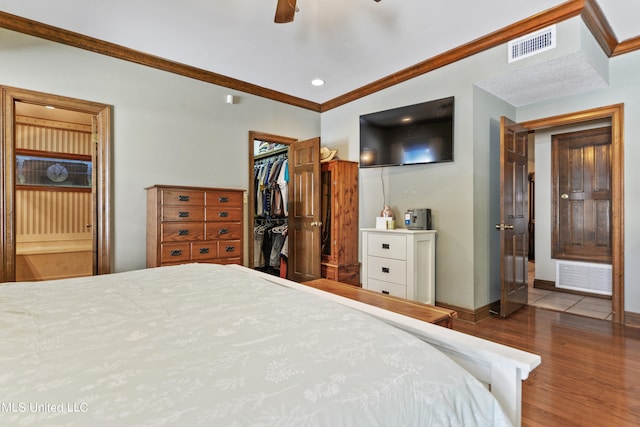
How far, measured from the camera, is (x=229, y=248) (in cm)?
317

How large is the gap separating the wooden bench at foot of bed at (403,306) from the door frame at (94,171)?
7.01ft

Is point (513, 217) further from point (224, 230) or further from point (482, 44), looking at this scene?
point (224, 230)

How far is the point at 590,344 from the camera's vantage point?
2.48m

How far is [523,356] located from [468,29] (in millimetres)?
2804

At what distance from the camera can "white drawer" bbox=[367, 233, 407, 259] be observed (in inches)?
124

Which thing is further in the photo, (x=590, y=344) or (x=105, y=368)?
(x=590, y=344)

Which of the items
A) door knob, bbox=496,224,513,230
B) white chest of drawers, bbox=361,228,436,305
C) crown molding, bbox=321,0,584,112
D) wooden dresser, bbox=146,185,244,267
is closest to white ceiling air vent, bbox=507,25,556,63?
crown molding, bbox=321,0,584,112

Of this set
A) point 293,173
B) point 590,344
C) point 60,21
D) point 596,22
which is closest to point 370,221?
point 293,173

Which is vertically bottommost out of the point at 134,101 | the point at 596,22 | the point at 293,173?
the point at 293,173

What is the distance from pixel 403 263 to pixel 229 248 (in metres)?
1.71

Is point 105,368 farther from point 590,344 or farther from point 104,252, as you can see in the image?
point 590,344

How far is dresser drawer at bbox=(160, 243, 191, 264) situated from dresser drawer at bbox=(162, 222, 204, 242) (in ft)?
0.18

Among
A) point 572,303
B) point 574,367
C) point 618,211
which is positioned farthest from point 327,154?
point 572,303

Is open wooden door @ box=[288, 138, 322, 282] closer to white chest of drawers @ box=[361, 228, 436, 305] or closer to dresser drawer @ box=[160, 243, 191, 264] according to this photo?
white chest of drawers @ box=[361, 228, 436, 305]
